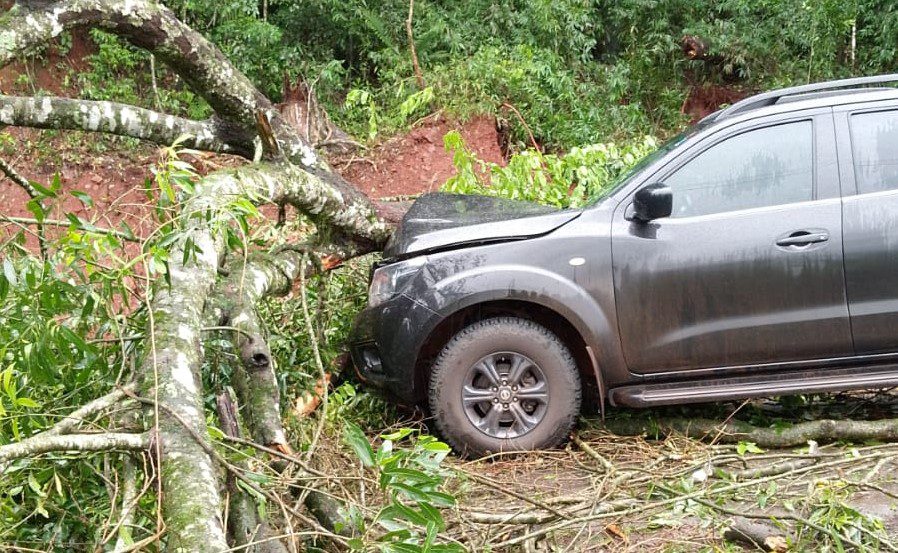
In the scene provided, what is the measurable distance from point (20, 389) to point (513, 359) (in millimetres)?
2562

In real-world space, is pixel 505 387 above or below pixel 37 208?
below

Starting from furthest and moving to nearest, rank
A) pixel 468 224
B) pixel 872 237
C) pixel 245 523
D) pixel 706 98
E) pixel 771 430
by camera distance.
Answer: pixel 706 98 < pixel 468 224 < pixel 771 430 < pixel 872 237 < pixel 245 523

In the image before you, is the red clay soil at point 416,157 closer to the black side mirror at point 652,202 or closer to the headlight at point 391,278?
the headlight at point 391,278

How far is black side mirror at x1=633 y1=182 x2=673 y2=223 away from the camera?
16.6 feet

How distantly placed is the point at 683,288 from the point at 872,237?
1008 mm

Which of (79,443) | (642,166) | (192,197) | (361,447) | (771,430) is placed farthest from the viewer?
(642,166)

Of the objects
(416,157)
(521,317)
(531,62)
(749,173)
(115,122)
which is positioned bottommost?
(521,317)

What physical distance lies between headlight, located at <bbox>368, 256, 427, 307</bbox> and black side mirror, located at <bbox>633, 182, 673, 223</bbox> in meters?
1.23

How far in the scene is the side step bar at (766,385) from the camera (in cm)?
509

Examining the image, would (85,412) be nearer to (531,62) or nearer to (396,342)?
(396,342)

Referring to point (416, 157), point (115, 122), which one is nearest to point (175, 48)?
point (115, 122)

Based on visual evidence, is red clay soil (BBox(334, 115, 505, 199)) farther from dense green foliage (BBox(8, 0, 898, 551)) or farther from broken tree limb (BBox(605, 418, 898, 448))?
broken tree limb (BBox(605, 418, 898, 448))

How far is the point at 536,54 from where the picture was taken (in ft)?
44.7

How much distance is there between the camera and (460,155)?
7.48 meters
